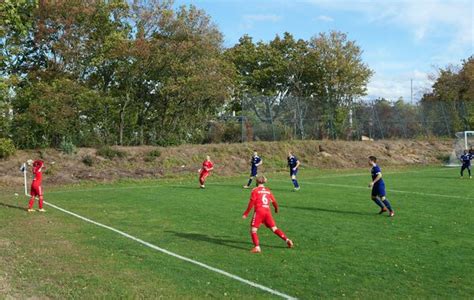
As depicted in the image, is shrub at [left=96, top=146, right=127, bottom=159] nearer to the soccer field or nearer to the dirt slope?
the dirt slope

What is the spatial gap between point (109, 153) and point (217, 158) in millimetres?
7914

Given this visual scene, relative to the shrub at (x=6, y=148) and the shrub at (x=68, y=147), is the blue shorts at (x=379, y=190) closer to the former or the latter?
the shrub at (x=68, y=147)

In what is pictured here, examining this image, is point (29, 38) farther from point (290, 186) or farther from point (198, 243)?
point (198, 243)

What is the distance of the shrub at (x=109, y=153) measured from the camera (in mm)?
33594

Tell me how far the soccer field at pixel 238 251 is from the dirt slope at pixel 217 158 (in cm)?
1190

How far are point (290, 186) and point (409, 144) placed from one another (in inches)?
982

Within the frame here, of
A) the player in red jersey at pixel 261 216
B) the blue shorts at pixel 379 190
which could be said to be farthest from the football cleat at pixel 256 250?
the blue shorts at pixel 379 190

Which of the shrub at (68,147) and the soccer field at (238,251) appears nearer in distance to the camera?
the soccer field at (238,251)

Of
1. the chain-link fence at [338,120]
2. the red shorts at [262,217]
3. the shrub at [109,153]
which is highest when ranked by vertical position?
the chain-link fence at [338,120]

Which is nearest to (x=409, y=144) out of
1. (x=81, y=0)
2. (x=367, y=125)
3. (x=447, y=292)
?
(x=367, y=125)

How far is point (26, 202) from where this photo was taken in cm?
2008

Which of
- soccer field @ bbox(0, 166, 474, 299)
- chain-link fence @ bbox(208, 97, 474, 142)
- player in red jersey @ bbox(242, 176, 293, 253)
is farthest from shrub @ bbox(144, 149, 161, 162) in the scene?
player in red jersey @ bbox(242, 176, 293, 253)

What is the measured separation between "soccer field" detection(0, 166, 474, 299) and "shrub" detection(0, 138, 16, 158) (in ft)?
40.0

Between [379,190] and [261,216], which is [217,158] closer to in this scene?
[379,190]
